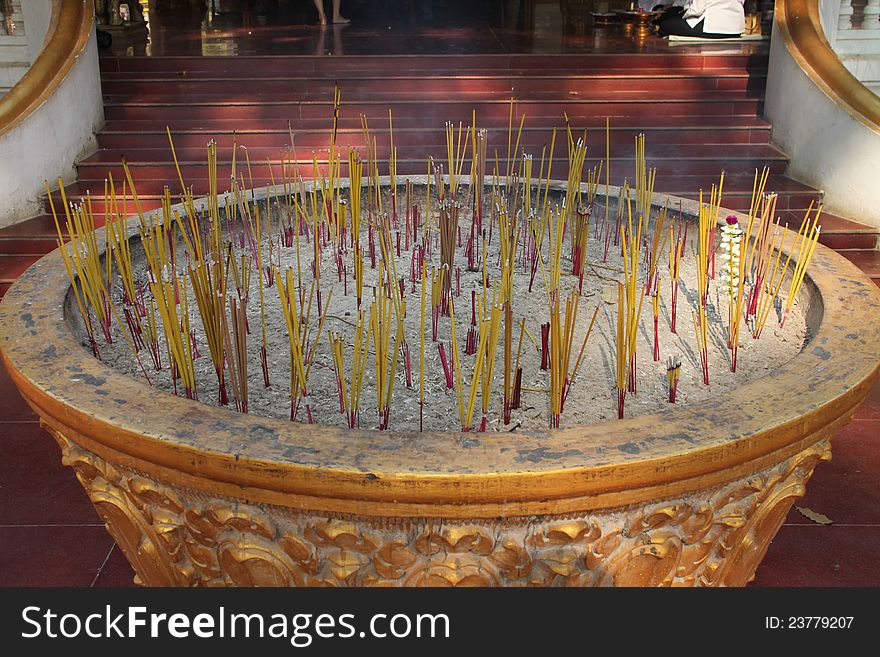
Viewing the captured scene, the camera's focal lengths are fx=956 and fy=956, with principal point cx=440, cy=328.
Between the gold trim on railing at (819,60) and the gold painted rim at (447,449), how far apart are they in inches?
122

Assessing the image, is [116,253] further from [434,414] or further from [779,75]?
[779,75]

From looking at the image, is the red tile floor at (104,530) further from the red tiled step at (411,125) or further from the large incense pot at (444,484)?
the red tiled step at (411,125)

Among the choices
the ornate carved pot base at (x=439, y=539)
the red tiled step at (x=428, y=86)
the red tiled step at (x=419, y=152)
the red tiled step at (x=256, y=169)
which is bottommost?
the ornate carved pot base at (x=439, y=539)

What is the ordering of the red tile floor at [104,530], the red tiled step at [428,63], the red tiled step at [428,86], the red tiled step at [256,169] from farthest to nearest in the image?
the red tiled step at [428,63] → the red tiled step at [428,86] → the red tiled step at [256,169] → the red tile floor at [104,530]

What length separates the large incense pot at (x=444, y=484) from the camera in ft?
4.17

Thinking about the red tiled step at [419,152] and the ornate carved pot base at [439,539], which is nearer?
the ornate carved pot base at [439,539]

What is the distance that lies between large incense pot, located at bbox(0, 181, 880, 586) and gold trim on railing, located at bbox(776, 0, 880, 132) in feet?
10.0

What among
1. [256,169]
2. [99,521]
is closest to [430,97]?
[256,169]

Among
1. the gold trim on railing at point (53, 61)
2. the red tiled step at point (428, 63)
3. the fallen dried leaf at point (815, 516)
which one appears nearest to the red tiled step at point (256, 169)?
the gold trim on railing at point (53, 61)

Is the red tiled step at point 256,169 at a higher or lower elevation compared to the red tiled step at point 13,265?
higher

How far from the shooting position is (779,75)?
4.77 m

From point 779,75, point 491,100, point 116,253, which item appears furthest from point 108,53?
point 116,253

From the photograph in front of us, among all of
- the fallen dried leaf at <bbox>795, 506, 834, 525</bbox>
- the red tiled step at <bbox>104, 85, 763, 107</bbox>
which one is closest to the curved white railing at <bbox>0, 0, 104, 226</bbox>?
the red tiled step at <bbox>104, 85, 763, 107</bbox>

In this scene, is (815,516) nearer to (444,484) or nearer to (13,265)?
(444,484)
